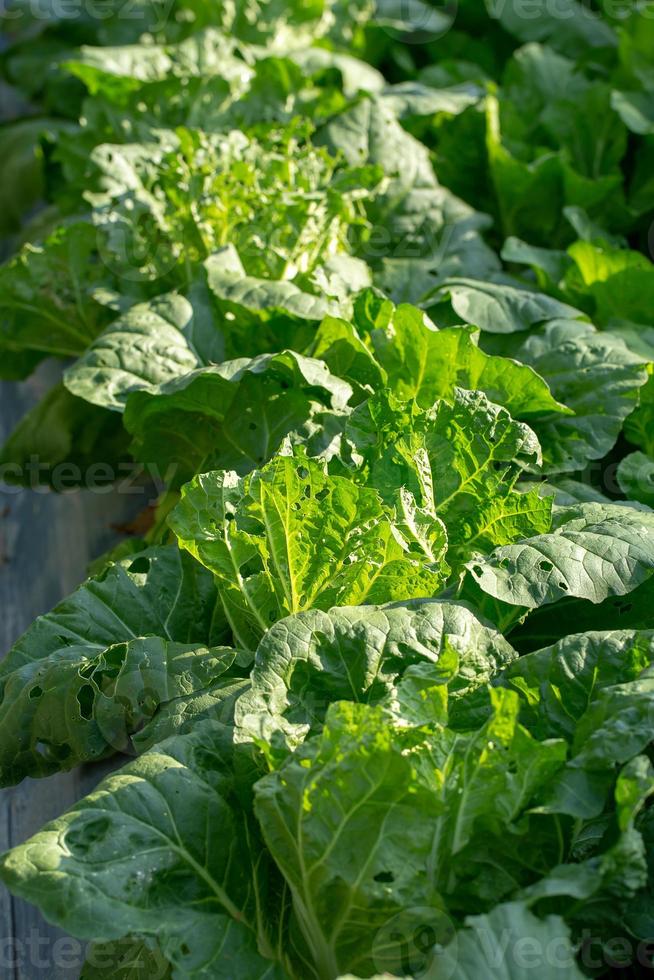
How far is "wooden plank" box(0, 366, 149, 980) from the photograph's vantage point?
2.69 m

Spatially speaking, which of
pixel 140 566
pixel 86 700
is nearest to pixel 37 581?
pixel 140 566

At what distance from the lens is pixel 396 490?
234 cm

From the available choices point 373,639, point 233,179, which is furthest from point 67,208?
point 373,639

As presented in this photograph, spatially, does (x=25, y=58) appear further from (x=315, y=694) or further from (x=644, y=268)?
(x=315, y=694)

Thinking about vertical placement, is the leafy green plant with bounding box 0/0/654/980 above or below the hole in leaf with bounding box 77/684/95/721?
above

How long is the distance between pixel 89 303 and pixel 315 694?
79.8 inches

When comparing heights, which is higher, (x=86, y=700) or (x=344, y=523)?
(x=344, y=523)

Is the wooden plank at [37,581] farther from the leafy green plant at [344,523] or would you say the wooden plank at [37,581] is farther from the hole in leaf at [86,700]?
the hole in leaf at [86,700]

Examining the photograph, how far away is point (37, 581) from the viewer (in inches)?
159

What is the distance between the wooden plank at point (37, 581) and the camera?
269cm

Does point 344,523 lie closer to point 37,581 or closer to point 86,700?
point 86,700

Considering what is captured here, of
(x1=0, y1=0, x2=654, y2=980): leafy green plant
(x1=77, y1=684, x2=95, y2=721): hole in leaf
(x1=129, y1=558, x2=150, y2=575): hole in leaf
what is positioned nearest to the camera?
(x1=0, y1=0, x2=654, y2=980): leafy green plant

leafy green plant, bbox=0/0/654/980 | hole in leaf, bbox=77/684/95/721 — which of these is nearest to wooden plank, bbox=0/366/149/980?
leafy green plant, bbox=0/0/654/980

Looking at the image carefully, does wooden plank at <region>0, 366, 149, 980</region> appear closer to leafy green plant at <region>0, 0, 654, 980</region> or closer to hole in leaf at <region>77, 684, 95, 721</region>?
leafy green plant at <region>0, 0, 654, 980</region>
